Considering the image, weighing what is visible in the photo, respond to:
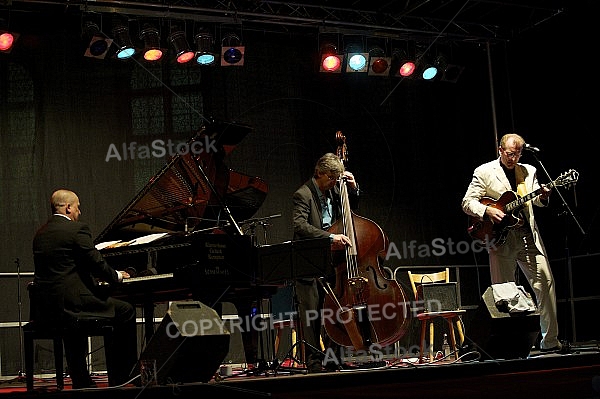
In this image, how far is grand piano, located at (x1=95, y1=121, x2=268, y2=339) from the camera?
588cm

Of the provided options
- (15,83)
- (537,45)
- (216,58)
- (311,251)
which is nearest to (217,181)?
(311,251)

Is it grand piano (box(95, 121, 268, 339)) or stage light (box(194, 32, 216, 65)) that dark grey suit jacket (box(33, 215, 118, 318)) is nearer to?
grand piano (box(95, 121, 268, 339))

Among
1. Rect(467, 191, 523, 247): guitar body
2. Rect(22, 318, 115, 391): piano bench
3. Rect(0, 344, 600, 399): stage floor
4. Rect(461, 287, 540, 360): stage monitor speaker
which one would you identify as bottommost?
Rect(0, 344, 600, 399): stage floor

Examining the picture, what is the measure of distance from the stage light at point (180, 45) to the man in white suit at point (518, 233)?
3339 mm

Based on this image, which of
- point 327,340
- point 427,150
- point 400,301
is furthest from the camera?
point 427,150

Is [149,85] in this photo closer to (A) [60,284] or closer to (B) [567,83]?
(A) [60,284]

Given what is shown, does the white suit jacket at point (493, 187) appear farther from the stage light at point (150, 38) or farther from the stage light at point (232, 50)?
the stage light at point (150, 38)

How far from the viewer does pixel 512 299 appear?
6086mm

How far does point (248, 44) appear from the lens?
9.56m

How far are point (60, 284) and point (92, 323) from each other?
35 centimetres

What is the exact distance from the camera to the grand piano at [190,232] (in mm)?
5883

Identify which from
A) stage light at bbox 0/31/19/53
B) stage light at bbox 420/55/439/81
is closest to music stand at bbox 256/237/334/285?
stage light at bbox 0/31/19/53

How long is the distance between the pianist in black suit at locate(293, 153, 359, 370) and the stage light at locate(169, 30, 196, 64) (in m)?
2.83

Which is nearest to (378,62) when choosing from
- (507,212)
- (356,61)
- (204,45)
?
(356,61)
